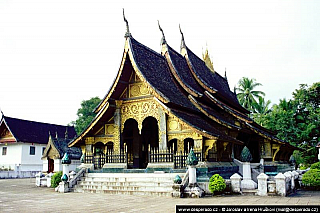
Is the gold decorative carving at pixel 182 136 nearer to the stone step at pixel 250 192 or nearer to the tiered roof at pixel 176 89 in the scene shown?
the tiered roof at pixel 176 89

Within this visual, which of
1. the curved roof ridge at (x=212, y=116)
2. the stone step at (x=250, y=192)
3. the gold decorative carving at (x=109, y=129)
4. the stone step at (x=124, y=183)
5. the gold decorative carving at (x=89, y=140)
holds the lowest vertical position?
the stone step at (x=250, y=192)

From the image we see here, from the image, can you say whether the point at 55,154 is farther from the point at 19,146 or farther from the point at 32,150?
the point at 32,150

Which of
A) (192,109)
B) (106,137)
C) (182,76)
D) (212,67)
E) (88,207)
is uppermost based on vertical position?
(212,67)

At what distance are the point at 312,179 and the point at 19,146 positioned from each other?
29328mm

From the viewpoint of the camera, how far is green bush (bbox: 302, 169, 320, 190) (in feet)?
47.3

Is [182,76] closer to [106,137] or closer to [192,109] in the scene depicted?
[192,109]

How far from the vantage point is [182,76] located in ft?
58.2

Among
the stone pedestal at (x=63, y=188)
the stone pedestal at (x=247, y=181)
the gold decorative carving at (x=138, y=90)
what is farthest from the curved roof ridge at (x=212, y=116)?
the stone pedestal at (x=63, y=188)

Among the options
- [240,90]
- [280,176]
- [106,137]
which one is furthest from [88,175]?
[240,90]

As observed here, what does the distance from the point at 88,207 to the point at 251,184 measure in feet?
21.5

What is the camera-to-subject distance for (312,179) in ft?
47.9

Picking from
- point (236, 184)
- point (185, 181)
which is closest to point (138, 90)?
point (185, 181)

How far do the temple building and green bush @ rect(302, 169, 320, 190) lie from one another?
294cm

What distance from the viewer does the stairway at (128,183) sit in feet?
42.0
